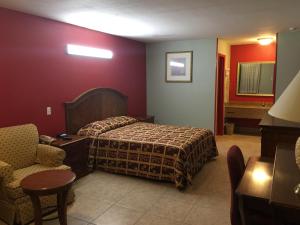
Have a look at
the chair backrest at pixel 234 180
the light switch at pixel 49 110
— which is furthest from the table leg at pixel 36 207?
the light switch at pixel 49 110

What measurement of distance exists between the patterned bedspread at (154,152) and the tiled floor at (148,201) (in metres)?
0.15

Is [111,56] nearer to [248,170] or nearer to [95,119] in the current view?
[95,119]

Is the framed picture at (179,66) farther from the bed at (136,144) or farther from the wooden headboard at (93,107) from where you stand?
the bed at (136,144)

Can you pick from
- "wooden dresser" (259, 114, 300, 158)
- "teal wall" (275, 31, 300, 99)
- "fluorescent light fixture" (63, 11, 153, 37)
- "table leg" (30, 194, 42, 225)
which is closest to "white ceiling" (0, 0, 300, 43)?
"fluorescent light fixture" (63, 11, 153, 37)

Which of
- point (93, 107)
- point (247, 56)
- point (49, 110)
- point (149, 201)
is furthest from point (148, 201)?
point (247, 56)

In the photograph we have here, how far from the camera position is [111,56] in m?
5.05

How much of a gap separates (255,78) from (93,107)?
14.5 feet

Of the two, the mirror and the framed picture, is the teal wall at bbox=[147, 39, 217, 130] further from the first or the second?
the mirror

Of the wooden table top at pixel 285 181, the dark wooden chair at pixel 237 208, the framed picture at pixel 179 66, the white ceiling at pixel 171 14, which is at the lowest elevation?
the dark wooden chair at pixel 237 208

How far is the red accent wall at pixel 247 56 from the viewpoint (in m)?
6.44

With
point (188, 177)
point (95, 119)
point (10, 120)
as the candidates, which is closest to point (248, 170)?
point (188, 177)

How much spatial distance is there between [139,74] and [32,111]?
3082mm

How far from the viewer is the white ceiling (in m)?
2.91

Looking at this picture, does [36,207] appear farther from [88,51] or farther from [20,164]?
[88,51]
